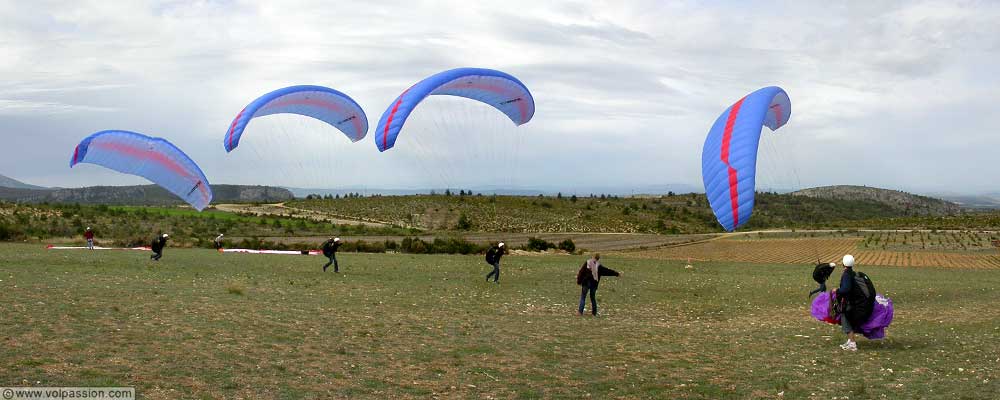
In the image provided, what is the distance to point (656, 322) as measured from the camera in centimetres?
1623

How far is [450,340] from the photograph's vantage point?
1306 centimetres

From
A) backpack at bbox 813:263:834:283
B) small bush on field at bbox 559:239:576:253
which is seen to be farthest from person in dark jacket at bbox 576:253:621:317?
small bush on field at bbox 559:239:576:253

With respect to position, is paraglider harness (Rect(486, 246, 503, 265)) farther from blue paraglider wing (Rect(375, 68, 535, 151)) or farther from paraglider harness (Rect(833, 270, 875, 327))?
paraglider harness (Rect(833, 270, 875, 327))

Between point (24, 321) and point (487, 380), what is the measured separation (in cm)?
709

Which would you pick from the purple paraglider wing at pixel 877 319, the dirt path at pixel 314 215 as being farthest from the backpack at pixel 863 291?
the dirt path at pixel 314 215

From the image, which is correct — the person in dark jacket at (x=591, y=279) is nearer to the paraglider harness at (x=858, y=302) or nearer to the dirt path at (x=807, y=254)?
the paraglider harness at (x=858, y=302)

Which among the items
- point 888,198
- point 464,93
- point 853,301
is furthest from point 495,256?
point 888,198

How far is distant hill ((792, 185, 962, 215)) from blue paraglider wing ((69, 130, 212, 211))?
129633mm

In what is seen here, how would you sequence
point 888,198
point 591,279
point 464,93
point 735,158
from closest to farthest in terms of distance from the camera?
point 591,279
point 735,158
point 464,93
point 888,198

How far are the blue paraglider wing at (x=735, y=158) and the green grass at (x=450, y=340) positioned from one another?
235 cm

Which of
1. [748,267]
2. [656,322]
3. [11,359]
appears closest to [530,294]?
[656,322]

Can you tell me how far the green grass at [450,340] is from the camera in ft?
32.0

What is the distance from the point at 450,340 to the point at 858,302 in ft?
21.1

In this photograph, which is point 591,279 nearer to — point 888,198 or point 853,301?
point 853,301
